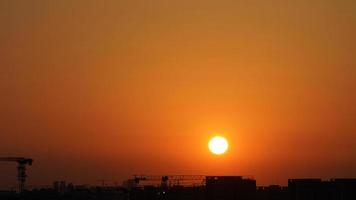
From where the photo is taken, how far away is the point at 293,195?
375 feet

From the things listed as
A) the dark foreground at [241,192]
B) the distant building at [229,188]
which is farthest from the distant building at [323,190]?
the distant building at [229,188]

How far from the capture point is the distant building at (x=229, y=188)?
13225 cm

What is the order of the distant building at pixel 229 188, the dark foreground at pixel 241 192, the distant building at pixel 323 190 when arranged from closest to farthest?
the distant building at pixel 323 190 < the dark foreground at pixel 241 192 < the distant building at pixel 229 188

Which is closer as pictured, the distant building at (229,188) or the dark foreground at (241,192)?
the dark foreground at (241,192)

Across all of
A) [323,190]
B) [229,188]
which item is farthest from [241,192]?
[323,190]

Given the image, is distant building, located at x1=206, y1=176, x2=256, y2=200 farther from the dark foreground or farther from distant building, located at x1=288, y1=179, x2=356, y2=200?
distant building, located at x1=288, y1=179, x2=356, y2=200

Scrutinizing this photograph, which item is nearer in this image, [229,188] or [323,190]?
[323,190]

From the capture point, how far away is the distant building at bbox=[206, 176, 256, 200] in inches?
5207

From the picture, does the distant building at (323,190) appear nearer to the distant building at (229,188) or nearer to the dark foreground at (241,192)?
the dark foreground at (241,192)

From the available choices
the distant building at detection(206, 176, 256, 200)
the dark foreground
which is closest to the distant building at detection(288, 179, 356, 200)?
the dark foreground

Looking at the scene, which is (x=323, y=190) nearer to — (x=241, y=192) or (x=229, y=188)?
(x=241, y=192)

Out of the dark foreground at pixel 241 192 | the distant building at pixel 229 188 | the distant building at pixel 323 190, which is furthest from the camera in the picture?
the distant building at pixel 229 188

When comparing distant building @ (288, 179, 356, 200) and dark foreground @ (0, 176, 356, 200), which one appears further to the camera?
dark foreground @ (0, 176, 356, 200)

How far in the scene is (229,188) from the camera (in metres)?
133
